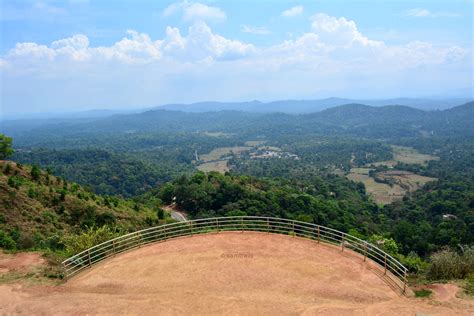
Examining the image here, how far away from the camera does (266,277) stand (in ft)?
47.5

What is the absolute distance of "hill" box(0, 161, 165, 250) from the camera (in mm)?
23408

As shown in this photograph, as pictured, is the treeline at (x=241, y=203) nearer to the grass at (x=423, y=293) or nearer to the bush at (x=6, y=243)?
the bush at (x=6, y=243)

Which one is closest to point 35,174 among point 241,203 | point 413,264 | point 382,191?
point 241,203

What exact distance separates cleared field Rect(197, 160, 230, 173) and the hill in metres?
122

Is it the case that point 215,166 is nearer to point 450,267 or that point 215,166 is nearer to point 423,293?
point 450,267

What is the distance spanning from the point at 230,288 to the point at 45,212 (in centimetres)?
2208

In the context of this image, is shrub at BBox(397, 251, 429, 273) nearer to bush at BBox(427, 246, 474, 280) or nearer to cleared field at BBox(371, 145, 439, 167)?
bush at BBox(427, 246, 474, 280)

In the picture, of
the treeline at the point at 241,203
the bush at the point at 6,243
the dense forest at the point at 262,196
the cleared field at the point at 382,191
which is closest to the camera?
the bush at the point at 6,243

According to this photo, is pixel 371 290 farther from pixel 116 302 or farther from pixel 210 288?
pixel 116 302

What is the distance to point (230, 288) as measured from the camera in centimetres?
1378

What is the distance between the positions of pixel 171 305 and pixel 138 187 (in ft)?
350

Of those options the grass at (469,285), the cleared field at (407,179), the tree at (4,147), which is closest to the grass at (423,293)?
the grass at (469,285)

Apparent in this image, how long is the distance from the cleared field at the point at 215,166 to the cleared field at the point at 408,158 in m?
71.6

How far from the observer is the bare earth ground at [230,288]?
1237 centimetres
